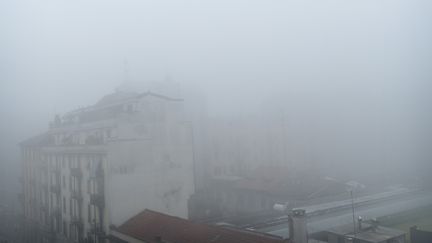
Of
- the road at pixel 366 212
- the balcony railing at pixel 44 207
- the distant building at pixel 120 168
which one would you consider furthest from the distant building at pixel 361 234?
the balcony railing at pixel 44 207

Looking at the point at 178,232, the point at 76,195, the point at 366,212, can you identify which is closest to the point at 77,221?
the point at 76,195

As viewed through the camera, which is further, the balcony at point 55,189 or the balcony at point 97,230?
the balcony at point 55,189

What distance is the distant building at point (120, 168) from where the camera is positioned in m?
22.6

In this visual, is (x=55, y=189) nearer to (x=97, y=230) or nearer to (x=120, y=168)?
(x=97, y=230)

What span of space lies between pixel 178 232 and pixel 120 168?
644cm

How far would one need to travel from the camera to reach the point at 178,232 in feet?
59.2

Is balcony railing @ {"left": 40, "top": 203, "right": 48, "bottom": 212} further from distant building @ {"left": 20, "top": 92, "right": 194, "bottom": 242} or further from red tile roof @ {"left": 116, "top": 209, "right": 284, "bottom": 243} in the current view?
red tile roof @ {"left": 116, "top": 209, "right": 284, "bottom": 243}

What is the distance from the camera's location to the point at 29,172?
1428 inches

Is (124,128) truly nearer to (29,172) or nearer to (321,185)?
(29,172)

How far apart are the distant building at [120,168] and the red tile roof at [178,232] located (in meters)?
1.54

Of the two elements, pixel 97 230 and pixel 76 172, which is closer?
pixel 97 230

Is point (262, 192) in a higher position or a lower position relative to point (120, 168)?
lower

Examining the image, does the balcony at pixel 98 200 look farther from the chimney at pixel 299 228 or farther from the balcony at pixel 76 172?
the chimney at pixel 299 228

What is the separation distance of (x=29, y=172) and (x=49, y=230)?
7933 mm
